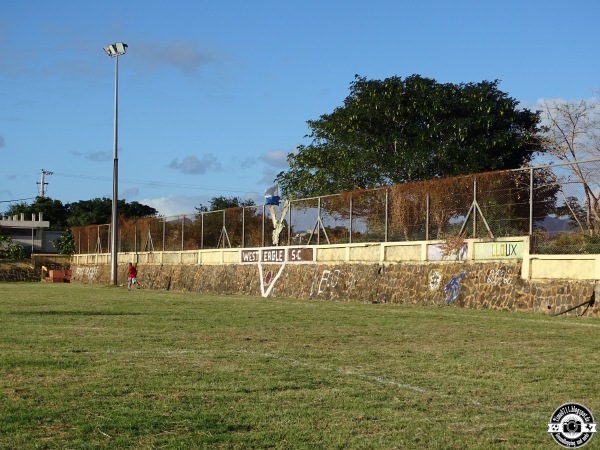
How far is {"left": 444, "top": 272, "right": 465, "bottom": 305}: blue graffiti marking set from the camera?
93.7 ft

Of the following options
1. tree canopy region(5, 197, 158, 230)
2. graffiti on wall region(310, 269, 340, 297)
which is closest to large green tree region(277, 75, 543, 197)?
graffiti on wall region(310, 269, 340, 297)

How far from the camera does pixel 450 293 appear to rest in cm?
2884

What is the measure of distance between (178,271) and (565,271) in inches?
1237

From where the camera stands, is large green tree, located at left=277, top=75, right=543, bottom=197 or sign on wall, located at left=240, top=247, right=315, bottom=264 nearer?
sign on wall, located at left=240, top=247, right=315, bottom=264

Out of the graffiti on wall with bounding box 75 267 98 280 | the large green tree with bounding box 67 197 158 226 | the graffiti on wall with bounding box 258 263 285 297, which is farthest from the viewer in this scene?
→ the large green tree with bounding box 67 197 158 226

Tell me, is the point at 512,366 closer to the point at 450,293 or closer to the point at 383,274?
the point at 450,293

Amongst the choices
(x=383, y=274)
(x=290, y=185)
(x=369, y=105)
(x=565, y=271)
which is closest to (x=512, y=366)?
(x=565, y=271)

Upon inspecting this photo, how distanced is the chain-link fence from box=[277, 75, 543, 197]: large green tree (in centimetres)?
728

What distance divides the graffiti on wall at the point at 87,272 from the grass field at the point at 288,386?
5403 cm

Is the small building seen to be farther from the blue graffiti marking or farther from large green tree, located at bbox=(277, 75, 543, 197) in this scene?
the blue graffiti marking

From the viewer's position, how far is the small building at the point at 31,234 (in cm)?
10844

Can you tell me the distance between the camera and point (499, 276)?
26.8m

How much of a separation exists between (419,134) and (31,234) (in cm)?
7632

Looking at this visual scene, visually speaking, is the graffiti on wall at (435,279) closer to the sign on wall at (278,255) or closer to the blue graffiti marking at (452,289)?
the blue graffiti marking at (452,289)
